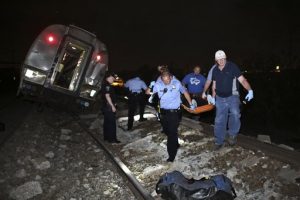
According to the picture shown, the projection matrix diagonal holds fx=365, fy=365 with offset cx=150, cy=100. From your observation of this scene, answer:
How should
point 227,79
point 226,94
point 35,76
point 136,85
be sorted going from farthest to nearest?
point 35,76
point 136,85
point 226,94
point 227,79

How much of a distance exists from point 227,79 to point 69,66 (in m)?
10.8

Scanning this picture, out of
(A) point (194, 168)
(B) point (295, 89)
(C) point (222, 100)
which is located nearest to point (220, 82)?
(C) point (222, 100)

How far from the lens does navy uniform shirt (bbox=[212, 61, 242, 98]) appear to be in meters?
7.05

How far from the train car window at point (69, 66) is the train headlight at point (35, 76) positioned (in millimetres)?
430

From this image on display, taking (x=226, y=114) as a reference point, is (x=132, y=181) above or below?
below

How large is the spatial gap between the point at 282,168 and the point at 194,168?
5.92ft

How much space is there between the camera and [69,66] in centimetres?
1648

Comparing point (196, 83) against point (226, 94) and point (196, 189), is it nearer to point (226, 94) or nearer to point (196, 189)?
point (226, 94)

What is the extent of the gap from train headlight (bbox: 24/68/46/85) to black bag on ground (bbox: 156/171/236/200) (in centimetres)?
935

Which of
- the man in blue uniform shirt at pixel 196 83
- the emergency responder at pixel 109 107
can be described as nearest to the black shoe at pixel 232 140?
the man in blue uniform shirt at pixel 196 83

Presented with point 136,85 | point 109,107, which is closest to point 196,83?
point 136,85

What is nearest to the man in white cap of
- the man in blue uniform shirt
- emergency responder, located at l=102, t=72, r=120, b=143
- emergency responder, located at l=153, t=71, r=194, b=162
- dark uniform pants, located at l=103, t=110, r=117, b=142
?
emergency responder, located at l=153, t=71, r=194, b=162

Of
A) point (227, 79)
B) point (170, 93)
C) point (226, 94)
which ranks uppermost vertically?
point (227, 79)

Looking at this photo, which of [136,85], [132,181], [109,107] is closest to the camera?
[132,181]
